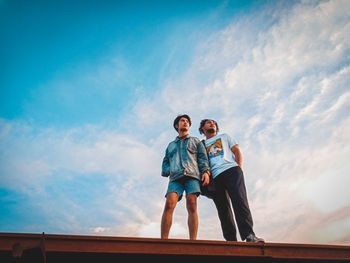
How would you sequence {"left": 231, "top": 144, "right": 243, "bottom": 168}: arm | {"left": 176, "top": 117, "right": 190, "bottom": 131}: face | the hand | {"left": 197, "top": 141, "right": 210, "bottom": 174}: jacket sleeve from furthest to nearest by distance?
{"left": 176, "top": 117, "right": 190, "bottom": 131}: face → {"left": 231, "top": 144, "right": 243, "bottom": 168}: arm → {"left": 197, "top": 141, "right": 210, "bottom": 174}: jacket sleeve → the hand

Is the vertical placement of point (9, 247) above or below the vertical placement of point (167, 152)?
below

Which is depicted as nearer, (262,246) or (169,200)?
(262,246)

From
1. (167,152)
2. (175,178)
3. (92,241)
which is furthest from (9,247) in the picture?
(167,152)

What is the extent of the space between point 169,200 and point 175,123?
1766 millimetres

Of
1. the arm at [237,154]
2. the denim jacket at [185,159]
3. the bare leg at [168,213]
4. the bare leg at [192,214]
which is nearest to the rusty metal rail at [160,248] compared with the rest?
the bare leg at [192,214]

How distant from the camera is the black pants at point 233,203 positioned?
356 cm

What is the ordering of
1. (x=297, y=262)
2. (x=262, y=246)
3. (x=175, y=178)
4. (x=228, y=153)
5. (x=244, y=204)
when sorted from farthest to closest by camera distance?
(x=228, y=153) → (x=175, y=178) → (x=244, y=204) → (x=297, y=262) → (x=262, y=246)

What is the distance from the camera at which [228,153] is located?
173 inches

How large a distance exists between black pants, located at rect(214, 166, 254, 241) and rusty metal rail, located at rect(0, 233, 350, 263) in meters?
0.77

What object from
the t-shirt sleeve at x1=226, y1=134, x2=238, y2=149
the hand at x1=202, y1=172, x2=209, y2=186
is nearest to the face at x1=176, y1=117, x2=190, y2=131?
the t-shirt sleeve at x1=226, y1=134, x2=238, y2=149

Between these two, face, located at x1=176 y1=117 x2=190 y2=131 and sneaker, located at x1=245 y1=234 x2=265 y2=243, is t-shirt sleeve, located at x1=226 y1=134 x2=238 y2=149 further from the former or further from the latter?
sneaker, located at x1=245 y1=234 x2=265 y2=243

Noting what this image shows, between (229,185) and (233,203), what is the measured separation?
0.29m

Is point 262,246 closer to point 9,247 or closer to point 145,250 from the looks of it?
point 145,250

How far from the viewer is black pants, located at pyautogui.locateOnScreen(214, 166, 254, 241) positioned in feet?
11.7
